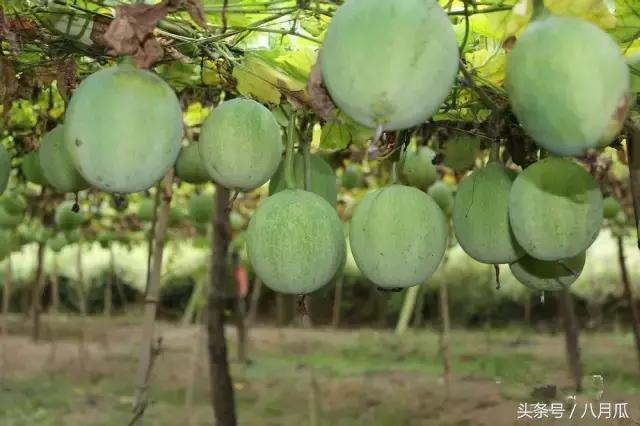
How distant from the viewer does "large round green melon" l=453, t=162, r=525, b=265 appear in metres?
1.65

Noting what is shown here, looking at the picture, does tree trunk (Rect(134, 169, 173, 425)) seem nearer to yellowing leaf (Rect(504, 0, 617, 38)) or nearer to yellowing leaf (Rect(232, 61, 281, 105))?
yellowing leaf (Rect(232, 61, 281, 105))

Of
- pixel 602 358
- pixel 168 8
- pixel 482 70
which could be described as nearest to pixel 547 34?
pixel 168 8

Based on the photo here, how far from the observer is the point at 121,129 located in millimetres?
Answer: 1319

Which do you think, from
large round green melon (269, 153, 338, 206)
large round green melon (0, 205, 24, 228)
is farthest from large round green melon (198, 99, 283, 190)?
large round green melon (0, 205, 24, 228)

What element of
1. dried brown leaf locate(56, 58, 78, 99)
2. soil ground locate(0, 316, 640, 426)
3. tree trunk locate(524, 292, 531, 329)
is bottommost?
soil ground locate(0, 316, 640, 426)

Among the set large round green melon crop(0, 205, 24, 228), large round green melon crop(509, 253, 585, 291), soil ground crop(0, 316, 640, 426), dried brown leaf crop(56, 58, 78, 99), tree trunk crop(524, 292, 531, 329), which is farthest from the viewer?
tree trunk crop(524, 292, 531, 329)

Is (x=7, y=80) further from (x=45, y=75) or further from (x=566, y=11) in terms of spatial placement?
(x=566, y=11)

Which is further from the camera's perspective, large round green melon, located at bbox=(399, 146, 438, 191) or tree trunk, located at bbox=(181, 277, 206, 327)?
tree trunk, located at bbox=(181, 277, 206, 327)

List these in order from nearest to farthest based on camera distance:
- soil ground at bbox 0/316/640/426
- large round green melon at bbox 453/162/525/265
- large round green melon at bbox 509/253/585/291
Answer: large round green melon at bbox 453/162/525/265, large round green melon at bbox 509/253/585/291, soil ground at bbox 0/316/640/426

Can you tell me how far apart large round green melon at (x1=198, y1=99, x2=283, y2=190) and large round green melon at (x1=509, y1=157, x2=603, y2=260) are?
1.97 ft

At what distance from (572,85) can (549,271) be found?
792mm

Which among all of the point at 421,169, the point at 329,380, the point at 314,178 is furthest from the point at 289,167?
the point at 329,380

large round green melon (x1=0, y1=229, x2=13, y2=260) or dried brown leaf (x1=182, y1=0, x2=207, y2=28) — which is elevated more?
dried brown leaf (x1=182, y1=0, x2=207, y2=28)

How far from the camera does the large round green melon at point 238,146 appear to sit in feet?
5.60
